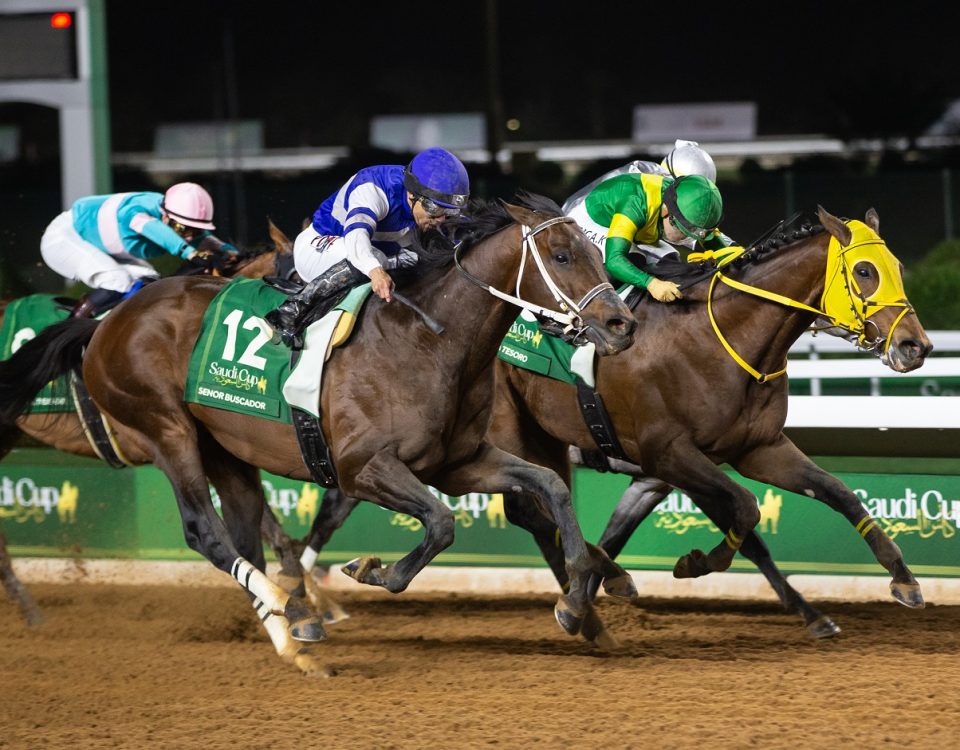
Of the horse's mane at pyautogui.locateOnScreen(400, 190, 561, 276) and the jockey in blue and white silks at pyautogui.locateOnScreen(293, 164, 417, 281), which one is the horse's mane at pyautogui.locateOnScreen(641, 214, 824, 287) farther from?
the jockey in blue and white silks at pyautogui.locateOnScreen(293, 164, 417, 281)

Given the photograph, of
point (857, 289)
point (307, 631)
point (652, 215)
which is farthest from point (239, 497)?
point (857, 289)

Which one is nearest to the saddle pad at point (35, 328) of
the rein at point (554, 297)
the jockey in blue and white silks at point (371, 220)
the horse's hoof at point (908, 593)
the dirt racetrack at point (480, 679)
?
the dirt racetrack at point (480, 679)

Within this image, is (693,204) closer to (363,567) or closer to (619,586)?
(619,586)

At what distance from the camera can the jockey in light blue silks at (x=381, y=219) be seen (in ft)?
15.8

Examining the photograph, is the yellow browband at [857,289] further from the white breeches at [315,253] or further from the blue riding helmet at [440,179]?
the white breeches at [315,253]

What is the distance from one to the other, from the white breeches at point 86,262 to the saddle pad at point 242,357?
1274 mm

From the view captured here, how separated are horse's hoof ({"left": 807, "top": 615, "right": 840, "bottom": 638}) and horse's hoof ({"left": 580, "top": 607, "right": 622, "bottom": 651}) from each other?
2.42ft

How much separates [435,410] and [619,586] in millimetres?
1098

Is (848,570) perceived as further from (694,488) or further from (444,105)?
(444,105)

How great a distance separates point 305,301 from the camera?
507 cm

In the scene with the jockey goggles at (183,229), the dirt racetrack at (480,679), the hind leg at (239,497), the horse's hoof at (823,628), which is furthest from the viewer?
the jockey goggles at (183,229)

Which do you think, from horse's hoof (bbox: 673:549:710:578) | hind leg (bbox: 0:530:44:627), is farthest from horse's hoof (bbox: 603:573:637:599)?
hind leg (bbox: 0:530:44:627)

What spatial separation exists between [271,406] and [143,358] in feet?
2.05

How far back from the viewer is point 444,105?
53.6 ft
